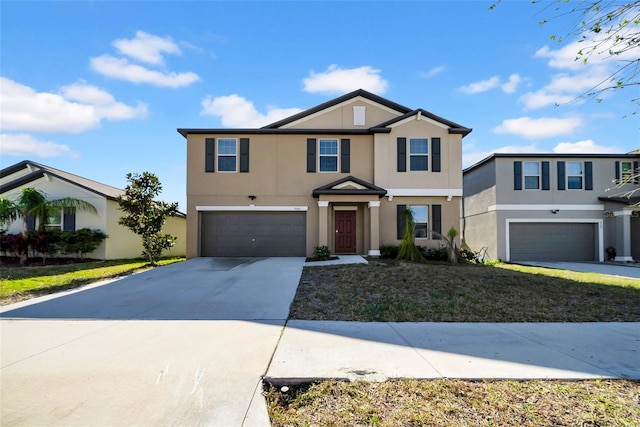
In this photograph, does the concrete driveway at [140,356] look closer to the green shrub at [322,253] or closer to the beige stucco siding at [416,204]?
the green shrub at [322,253]

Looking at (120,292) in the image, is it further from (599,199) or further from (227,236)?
(599,199)

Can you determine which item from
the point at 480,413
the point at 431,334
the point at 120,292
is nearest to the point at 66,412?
the point at 480,413

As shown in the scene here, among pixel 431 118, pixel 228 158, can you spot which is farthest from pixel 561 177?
pixel 228 158

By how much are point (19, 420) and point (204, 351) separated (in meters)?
1.91

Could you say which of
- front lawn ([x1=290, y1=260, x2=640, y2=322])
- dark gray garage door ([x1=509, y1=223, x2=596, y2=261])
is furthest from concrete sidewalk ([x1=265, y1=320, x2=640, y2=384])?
dark gray garage door ([x1=509, y1=223, x2=596, y2=261])

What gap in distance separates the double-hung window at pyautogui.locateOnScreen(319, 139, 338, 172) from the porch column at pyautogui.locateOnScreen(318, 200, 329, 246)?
183 cm

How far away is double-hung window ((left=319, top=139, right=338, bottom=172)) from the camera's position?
16469mm

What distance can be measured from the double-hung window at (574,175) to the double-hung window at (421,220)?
8.22 metres

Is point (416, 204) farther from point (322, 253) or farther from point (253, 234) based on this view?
point (253, 234)

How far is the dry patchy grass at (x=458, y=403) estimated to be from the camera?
308cm

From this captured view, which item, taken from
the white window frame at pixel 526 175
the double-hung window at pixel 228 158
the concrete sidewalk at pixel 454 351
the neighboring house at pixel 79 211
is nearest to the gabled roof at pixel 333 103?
the double-hung window at pixel 228 158

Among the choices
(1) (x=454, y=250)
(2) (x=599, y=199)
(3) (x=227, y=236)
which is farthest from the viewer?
(2) (x=599, y=199)

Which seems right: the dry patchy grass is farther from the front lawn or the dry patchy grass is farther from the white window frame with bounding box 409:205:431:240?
the white window frame with bounding box 409:205:431:240

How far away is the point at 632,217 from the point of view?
18281mm
